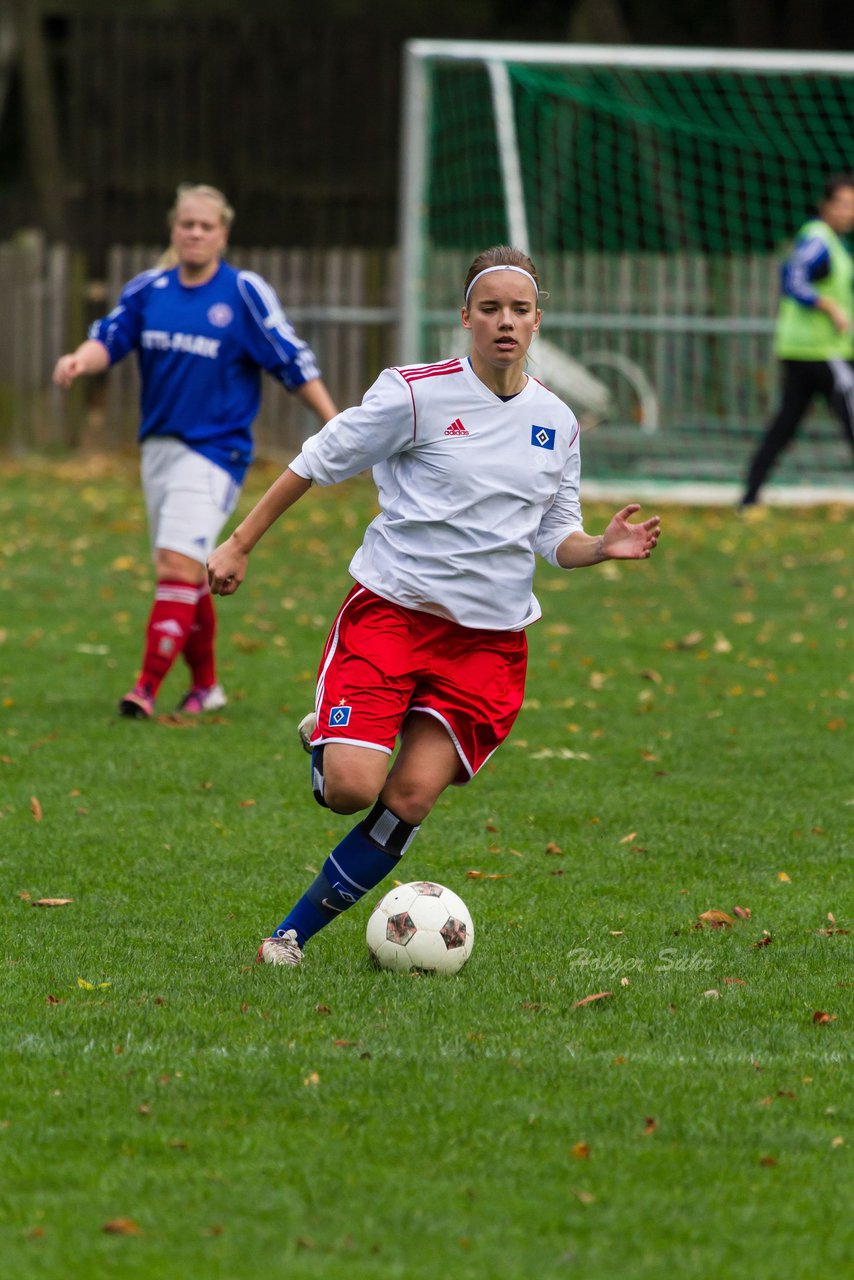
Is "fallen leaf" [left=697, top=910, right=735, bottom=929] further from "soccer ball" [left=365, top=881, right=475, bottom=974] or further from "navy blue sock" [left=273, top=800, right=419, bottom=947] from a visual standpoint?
"navy blue sock" [left=273, top=800, right=419, bottom=947]

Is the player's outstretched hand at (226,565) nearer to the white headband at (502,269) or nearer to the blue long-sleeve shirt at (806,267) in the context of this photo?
the white headband at (502,269)

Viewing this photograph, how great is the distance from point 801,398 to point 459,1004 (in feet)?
34.5

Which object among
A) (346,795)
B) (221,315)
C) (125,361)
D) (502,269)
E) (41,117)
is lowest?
(125,361)

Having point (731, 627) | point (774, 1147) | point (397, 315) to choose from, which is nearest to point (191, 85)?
point (397, 315)

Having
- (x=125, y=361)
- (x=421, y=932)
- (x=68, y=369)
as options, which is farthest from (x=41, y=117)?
(x=421, y=932)

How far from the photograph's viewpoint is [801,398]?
14.4 m

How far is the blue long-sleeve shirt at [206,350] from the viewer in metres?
8.23

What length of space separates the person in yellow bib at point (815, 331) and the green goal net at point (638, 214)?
2163 mm

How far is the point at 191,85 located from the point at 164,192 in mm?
1429

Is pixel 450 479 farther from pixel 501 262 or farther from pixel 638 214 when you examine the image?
pixel 638 214

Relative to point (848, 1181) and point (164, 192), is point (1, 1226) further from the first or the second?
point (164, 192)

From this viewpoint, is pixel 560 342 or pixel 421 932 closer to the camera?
pixel 421 932

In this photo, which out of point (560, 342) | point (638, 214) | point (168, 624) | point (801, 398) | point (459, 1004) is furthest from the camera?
point (638, 214)

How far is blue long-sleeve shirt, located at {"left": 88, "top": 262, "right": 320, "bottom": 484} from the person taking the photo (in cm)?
823
